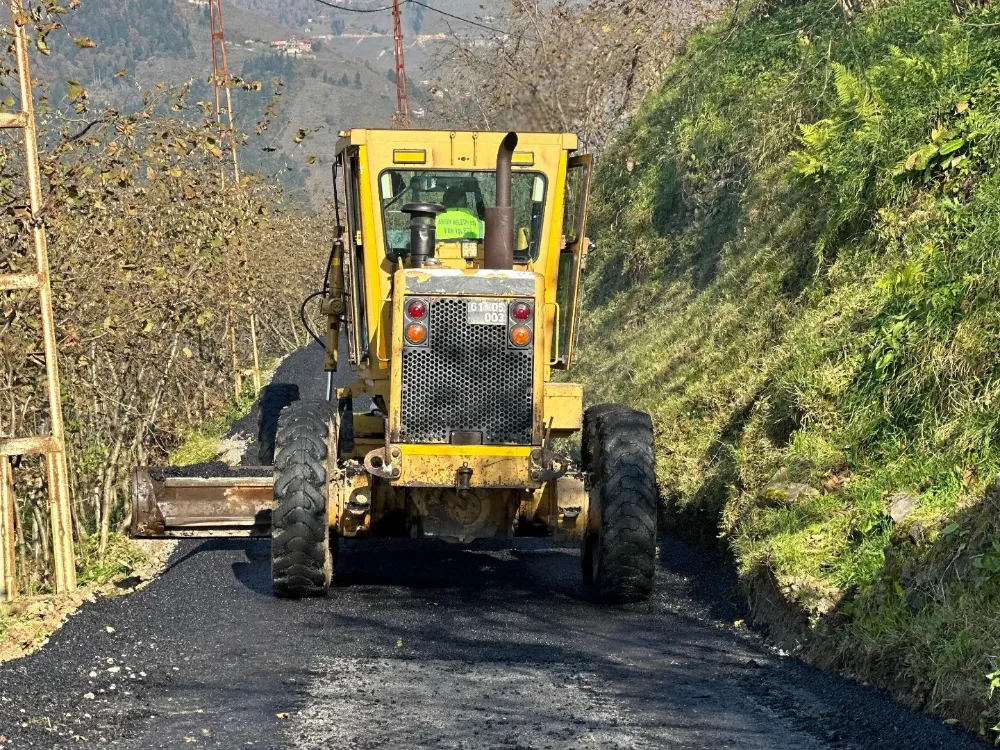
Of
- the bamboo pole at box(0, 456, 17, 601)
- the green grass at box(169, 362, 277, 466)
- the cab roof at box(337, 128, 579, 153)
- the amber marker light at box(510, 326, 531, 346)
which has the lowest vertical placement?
the green grass at box(169, 362, 277, 466)

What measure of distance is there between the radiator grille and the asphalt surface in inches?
48.2

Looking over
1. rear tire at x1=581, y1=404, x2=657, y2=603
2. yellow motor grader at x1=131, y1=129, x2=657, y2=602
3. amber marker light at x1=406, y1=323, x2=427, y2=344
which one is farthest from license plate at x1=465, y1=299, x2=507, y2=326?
rear tire at x1=581, y1=404, x2=657, y2=603

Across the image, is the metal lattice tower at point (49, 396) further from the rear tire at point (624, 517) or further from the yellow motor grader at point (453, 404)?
the rear tire at point (624, 517)

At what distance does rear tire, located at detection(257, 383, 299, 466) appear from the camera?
1451 cm

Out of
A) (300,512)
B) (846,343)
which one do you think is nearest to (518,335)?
(300,512)

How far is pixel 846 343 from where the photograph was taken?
11.3m

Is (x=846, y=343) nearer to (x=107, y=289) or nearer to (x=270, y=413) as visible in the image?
(x=270, y=413)

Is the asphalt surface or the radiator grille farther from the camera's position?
the radiator grille

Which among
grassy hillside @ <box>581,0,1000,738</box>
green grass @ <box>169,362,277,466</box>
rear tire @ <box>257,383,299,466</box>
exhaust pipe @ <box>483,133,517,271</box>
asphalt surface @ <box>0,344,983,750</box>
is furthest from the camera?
green grass @ <box>169,362,277,466</box>

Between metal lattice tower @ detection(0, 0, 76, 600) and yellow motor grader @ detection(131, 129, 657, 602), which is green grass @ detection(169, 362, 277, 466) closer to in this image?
metal lattice tower @ detection(0, 0, 76, 600)

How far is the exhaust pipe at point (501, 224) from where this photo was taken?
10148 mm

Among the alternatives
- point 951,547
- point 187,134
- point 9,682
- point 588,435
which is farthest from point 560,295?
point 187,134

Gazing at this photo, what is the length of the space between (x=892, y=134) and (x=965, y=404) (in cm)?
476

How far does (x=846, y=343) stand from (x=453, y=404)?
3.39 metres
